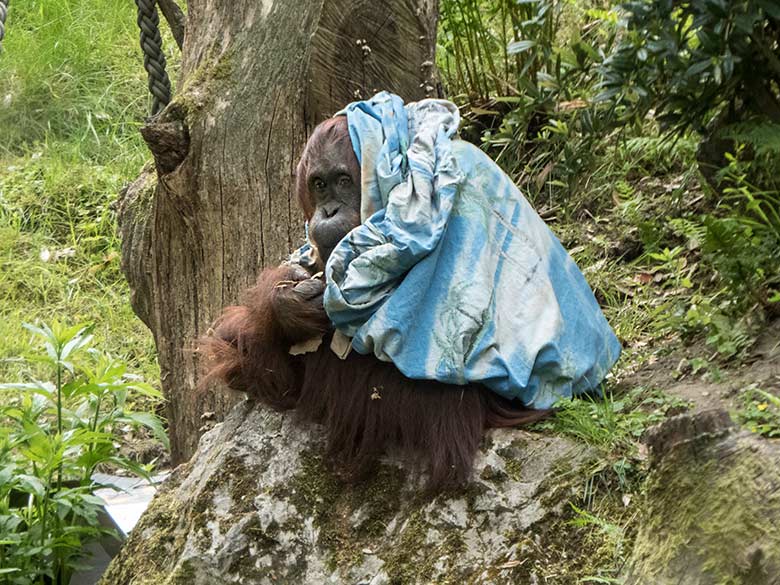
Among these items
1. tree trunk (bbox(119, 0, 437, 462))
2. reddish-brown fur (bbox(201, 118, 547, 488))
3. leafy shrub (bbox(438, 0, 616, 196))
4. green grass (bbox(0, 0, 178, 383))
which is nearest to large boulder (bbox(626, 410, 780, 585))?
reddish-brown fur (bbox(201, 118, 547, 488))

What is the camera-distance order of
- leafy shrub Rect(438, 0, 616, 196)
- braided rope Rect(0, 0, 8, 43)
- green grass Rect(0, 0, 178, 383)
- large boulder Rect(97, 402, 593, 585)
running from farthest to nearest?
1. green grass Rect(0, 0, 178, 383)
2. leafy shrub Rect(438, 0, 616, 196)
3. braided rope Rect(0, 0, 8, 43)
4. large boulder Rect(97, 402, 593, 585)

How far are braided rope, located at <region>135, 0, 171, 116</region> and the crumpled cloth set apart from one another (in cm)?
94

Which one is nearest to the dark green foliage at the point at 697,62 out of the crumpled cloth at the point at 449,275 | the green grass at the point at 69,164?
the crumpled cloth at the point at 449,275

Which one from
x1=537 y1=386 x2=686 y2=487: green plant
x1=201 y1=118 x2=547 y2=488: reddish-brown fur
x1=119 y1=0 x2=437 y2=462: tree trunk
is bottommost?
x1=537 y1=386 x2=686 y2=487: green plant

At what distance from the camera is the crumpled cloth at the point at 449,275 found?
2773 millimetres

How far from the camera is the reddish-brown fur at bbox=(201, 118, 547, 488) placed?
2797mm

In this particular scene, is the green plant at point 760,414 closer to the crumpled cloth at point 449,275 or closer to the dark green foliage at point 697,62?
the crumpled cloth at point 449,275

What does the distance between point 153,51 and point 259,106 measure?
16.3 inches

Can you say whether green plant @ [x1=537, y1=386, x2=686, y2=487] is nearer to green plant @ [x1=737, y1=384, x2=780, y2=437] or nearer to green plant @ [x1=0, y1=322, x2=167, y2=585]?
green plant @ [x1=737, y1=384, x2=780, y2=437]

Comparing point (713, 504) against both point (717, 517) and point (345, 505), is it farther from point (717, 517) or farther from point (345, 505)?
point (345, 505)

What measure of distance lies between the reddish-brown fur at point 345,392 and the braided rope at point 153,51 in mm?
827

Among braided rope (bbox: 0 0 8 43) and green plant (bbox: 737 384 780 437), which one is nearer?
green plant (bbox: 737 384 780 437)

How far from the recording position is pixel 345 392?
2912mm

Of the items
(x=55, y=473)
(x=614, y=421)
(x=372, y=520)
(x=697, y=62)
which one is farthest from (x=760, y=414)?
(x=55, y=473)
